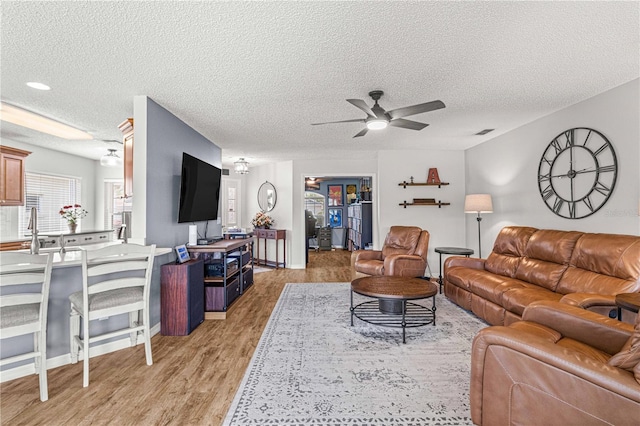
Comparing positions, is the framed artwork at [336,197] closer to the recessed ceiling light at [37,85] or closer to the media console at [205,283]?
the media console at [205,283]

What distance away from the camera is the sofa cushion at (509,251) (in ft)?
11.8

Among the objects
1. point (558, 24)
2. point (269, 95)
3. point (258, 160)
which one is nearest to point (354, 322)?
point (269, 95)

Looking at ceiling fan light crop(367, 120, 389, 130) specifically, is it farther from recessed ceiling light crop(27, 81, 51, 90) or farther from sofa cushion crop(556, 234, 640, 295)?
recessed ceiling light crop(27, 81, 51, 90)

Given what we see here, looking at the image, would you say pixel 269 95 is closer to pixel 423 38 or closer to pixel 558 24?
pixel 423 38

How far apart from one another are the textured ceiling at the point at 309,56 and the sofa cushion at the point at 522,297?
2.01 meters

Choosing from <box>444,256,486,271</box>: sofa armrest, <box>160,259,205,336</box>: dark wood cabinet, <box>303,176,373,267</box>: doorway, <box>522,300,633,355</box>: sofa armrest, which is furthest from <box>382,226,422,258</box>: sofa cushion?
<box>303,176,373,267</box>: doorway

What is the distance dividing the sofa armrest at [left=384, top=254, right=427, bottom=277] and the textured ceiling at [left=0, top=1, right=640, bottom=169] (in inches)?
76.2

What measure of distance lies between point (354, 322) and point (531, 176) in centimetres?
311

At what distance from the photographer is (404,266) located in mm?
4215

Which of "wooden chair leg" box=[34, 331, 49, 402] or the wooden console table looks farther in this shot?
the wooden console table

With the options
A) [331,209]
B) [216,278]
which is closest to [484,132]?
[216,278]

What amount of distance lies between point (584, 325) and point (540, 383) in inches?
27.1

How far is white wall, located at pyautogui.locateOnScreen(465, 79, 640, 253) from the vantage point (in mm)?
2809

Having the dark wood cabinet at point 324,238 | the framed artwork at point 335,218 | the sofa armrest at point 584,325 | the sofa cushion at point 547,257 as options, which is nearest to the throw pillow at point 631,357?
the sofa armrest at point 584,325
